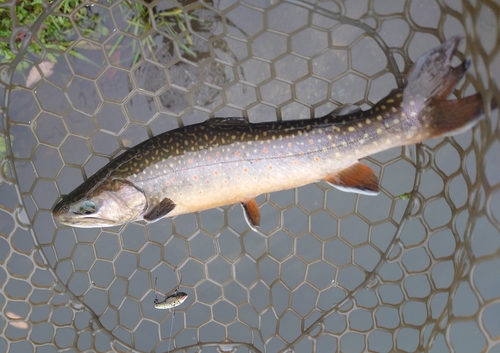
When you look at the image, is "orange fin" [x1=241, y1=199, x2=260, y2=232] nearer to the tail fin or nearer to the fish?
the fish

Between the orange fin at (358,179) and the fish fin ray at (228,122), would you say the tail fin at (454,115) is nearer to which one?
the orange fin at (358,179)

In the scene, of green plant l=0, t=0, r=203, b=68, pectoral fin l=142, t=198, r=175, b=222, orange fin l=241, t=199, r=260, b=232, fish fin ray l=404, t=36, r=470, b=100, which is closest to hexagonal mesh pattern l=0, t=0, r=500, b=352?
green plant l=0, t=0, r=203, b=68

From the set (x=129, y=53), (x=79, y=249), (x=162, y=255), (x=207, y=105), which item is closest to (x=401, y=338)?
(x=162, y=255)

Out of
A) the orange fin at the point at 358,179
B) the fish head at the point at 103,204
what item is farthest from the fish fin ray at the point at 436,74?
the fish head at the point at 103,204

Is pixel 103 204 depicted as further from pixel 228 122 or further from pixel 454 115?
pixel 454 115

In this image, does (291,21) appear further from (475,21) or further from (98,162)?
(98,162)

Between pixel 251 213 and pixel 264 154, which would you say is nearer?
pixel 264 154

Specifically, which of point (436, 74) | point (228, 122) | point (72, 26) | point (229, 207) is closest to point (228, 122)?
point (228, 122)

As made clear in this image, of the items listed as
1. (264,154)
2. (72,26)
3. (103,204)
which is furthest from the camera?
(72,26)
